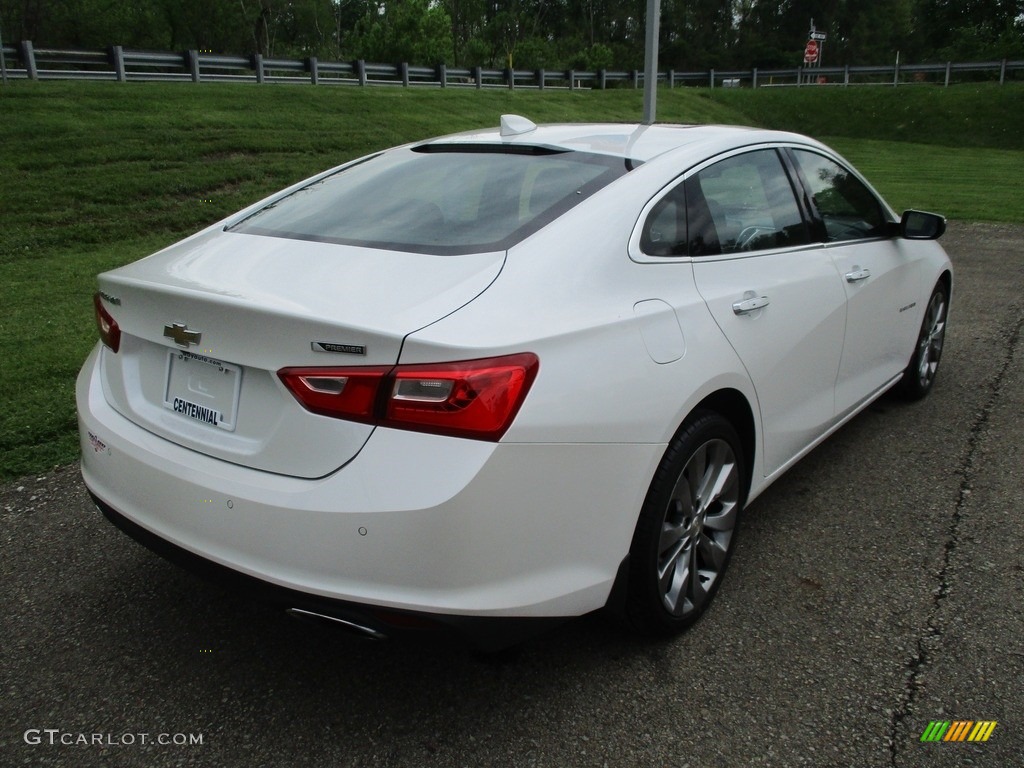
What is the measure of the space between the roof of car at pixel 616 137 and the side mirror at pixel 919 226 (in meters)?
0.99

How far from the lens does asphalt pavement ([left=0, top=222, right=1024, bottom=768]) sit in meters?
2.38

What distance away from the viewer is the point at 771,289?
10.4 feet

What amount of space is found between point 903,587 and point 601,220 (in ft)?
A: 5.72

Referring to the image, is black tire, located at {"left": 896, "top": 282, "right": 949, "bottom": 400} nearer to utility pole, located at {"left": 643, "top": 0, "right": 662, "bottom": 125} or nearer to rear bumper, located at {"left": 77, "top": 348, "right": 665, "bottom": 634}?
rear bumper, located at {"left": 77, "top": 348, "right": 665, "bottom": 634}

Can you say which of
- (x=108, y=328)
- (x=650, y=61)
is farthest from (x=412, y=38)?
(x=108, y=328)

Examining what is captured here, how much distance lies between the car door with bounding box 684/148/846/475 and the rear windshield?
1.35ft

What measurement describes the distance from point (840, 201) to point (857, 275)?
1.37 ft

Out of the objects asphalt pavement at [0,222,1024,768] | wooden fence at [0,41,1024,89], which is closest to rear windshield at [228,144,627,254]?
asphalt pavement at [0,222,1024,768]

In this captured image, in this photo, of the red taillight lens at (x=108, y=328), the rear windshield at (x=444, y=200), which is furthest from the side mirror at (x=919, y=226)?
the red taillight lens at (x=108, y=328)

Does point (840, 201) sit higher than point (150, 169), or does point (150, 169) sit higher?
point (840, 201)

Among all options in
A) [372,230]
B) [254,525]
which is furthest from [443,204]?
Answer: [254,525]

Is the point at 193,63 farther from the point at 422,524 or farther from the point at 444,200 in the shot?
the point at 422,524

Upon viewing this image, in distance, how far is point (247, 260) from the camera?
8.68 feet

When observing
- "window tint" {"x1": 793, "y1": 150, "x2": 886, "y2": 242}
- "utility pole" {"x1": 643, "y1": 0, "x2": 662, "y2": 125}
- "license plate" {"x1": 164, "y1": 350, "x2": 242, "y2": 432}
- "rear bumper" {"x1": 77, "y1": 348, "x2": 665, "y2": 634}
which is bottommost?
"rear bumper" {"x1": 77, "y1": 348, "x2": 665, "y2": 634}
